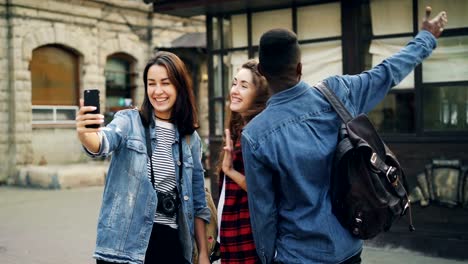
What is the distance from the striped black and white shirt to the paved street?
397 centimetres

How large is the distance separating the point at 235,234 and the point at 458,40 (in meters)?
4.86

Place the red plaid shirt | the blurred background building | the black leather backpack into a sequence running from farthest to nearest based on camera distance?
the blurred background building, the red plaid shirt, the black leather backpack

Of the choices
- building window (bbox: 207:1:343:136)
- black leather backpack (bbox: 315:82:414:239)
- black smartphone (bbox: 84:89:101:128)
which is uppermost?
building window (bbox: 207:1:343:136)

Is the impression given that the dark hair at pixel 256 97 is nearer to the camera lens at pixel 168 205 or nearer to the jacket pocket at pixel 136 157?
the camera lens at pixel 168 205

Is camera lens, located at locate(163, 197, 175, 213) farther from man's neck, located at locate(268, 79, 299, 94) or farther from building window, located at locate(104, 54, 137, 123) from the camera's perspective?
building window, located at locate(104, 54, 137, 123)

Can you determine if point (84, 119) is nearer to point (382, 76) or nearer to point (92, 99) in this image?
point (92, 99)

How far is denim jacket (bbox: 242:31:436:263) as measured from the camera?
90.4 inches

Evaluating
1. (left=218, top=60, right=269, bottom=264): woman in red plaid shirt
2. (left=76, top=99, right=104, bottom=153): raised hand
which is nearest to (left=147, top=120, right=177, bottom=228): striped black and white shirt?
(left=218, top=60, right=269, bottom=264): woman in red plaid shirt

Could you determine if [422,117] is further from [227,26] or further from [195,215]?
[195,215]

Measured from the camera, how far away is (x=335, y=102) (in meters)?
2.45

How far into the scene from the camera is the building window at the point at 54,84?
50.3 ft

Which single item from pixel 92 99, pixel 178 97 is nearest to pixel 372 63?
pixel 178 97

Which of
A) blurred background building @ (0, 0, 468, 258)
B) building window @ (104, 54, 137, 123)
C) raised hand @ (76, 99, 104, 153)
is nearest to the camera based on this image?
raised hand @ (76, 99, 104, 153)

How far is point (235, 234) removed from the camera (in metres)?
3.04
